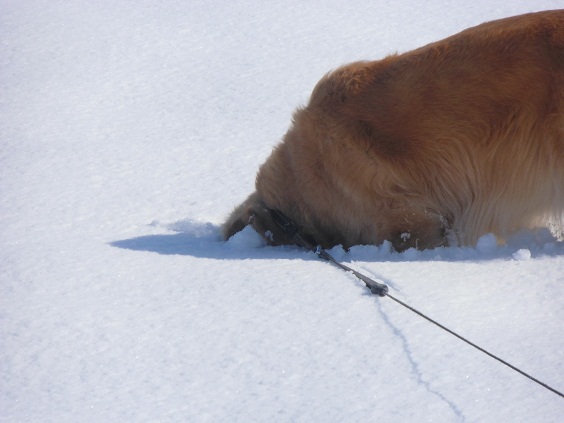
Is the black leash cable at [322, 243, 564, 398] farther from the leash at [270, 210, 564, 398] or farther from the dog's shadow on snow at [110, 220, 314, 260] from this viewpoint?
the dog's shadow on snow at [110, 220, 314, 260]

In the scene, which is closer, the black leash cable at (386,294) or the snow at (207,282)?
the black leash cable at (386,294)

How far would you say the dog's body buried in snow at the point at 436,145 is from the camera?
116 inches

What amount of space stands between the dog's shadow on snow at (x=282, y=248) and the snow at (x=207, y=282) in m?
0.01

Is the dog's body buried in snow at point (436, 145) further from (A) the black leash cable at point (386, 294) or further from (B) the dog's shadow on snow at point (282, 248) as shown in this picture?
(A) the black leash cable at point (386, 294)

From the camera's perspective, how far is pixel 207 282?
2.78 meters

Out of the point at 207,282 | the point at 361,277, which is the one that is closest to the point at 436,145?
the point at 361,277

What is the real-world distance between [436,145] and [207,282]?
116cm

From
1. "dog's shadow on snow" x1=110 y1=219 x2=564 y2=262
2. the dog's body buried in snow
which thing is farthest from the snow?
the dog's body buried in snow

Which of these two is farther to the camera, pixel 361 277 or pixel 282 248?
pixel 282 248

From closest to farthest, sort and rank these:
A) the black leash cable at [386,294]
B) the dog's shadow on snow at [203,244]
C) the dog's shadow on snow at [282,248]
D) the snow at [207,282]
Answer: the black leash cable at [386,294] < the snow at [207,282] < the dog's shadow on snow at [282,248] < the dog's shadow on snow at [203,244]

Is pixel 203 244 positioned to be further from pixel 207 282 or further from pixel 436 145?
pixel 436 145

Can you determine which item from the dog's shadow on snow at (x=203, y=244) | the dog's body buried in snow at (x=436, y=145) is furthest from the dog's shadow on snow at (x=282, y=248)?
the dog's body buried in snow at (x=436, y=145)

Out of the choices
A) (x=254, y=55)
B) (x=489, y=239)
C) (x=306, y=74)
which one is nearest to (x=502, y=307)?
(x=489, y=239)

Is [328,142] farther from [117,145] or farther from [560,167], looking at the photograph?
[117,145]
